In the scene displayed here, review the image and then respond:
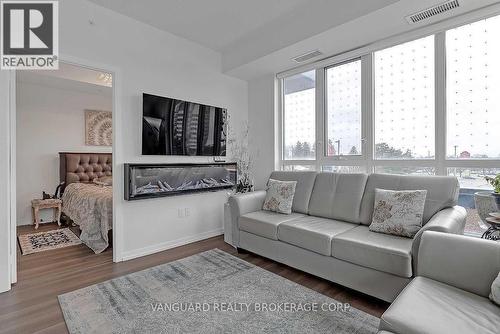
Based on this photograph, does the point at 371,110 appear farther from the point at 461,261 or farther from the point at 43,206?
the point at 43,206

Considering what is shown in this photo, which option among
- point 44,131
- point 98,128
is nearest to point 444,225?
point 98,128

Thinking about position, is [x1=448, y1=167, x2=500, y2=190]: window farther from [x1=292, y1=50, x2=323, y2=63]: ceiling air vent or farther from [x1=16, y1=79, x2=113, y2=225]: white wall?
[x1=16, y1=79, x2=113, y2=225]: white wall

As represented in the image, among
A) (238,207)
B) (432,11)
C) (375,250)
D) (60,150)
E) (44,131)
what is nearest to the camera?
(375,250)

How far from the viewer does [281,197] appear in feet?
10.3

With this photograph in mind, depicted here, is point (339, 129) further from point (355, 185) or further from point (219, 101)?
point (219, 101)

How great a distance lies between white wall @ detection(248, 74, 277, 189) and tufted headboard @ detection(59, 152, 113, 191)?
3.25 m

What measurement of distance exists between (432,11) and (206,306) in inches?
129

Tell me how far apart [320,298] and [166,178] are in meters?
2.24

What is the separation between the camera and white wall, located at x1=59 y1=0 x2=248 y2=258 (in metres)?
2.70

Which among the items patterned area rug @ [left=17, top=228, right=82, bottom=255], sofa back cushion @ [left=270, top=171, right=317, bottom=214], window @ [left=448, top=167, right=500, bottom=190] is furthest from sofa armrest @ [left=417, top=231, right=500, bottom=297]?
patterned area rug @ [left=17, top=228, right=82, bottom=255]

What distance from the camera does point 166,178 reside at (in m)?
3.24

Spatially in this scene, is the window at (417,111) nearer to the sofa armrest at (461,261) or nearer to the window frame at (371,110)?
the window frame at (371,110)

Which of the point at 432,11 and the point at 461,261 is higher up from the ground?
the point at 432,11

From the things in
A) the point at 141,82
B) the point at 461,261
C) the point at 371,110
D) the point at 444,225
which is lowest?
the point at 461,261
